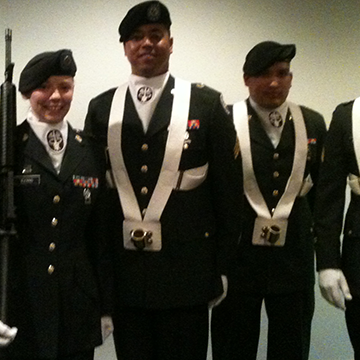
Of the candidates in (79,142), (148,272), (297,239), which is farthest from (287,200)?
(79,142)

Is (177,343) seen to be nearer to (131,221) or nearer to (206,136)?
(131,221)

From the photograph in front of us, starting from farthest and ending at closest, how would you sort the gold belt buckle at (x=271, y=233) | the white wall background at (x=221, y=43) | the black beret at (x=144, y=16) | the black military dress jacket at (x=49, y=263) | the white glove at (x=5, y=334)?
the white wall background at (x=221, y=43), the gold belt buckle at (x=271, y=233), the black beret at (x=144, y=16), the black military dress jacket at (x=49, y=263), the white glove at (x=5, y=334)

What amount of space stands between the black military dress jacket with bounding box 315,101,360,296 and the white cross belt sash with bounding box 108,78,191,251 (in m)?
0.47

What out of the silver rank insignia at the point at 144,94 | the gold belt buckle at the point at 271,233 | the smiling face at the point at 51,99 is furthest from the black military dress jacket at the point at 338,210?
the smiling face at the point at 51,99

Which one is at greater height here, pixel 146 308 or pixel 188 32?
pixel 188 32

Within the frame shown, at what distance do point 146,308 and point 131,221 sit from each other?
277 mm

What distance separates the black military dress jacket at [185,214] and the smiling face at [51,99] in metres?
0.21

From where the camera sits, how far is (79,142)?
1.59 meters

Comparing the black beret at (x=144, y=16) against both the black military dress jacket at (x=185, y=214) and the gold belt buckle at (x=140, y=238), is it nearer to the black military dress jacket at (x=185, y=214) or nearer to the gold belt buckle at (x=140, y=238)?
the black military dress jacket at (x=185, y=214)

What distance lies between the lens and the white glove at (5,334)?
4.38 ft

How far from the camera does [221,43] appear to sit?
249cm

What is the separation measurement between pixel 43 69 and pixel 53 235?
1.58 feet

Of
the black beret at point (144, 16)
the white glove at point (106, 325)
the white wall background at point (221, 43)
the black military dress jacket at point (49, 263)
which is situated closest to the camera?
the black military dress jacket at point (49, 263)

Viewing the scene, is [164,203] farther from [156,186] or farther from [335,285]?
[335,285]
